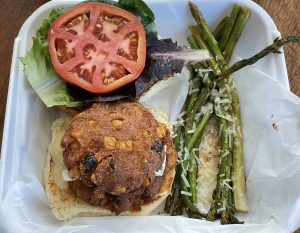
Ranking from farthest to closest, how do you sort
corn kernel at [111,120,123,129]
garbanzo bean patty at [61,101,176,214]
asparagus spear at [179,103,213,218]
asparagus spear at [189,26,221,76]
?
asparagus spear at [189,26,221,76], asparagus spear at [179,103,213,218], corn kernel at [111,120,123,129], garbanzo bean patty at [61,101,176,214]

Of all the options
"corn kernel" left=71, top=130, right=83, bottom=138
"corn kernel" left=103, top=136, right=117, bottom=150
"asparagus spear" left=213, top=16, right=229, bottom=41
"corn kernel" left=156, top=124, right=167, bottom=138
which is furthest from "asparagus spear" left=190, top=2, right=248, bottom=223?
"corn kernel" left=71, top=130, right=83, bottom=138

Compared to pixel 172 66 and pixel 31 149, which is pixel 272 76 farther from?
pixel 31 149

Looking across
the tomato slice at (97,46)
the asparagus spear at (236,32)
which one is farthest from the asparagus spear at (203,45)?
the tomato slice at (97,46)

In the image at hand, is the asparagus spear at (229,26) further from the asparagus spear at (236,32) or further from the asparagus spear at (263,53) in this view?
the asparagus spear at (263,53)

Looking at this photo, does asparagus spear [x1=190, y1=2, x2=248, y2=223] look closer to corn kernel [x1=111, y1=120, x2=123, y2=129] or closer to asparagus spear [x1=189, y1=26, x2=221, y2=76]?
asparagus spear [x1=189, y1=26, x2=221, y2=76]

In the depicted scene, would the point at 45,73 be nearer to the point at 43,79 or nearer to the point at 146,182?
the point at 43,79

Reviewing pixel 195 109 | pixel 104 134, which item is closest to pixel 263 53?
pixel 195 109

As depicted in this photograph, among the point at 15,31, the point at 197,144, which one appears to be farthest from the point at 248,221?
the point at 15,31

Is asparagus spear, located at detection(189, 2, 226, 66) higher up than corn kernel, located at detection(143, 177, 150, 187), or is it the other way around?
asparagus spear, located at detection(189, 2, 226, 66)
